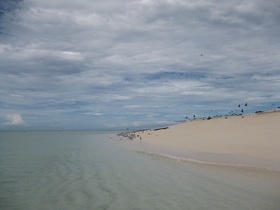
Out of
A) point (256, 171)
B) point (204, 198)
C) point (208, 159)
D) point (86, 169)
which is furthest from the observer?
point (208, 159)

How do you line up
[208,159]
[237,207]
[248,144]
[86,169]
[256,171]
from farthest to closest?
[248,144] → [208,159] → [86,169] → [256,171] → [237,207]

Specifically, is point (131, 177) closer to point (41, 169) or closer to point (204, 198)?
point (204, 198)

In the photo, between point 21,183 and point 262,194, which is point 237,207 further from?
point 21,183

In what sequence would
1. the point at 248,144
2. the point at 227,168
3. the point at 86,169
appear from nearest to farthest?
the point at 227,168 → the point at 86,169 → the point at 248,144

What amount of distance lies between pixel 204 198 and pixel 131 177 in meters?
6.49

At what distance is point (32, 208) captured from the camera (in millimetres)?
11484

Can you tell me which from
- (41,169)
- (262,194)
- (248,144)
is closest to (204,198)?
(262,194)

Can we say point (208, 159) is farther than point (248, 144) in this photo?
No

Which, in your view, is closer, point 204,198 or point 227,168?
point 204,198

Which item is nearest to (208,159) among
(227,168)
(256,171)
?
(227,168)

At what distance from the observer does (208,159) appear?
24266mm

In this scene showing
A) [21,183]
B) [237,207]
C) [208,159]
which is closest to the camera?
[237,207]

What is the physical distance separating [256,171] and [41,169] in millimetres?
15913

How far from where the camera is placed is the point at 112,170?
826 inches
